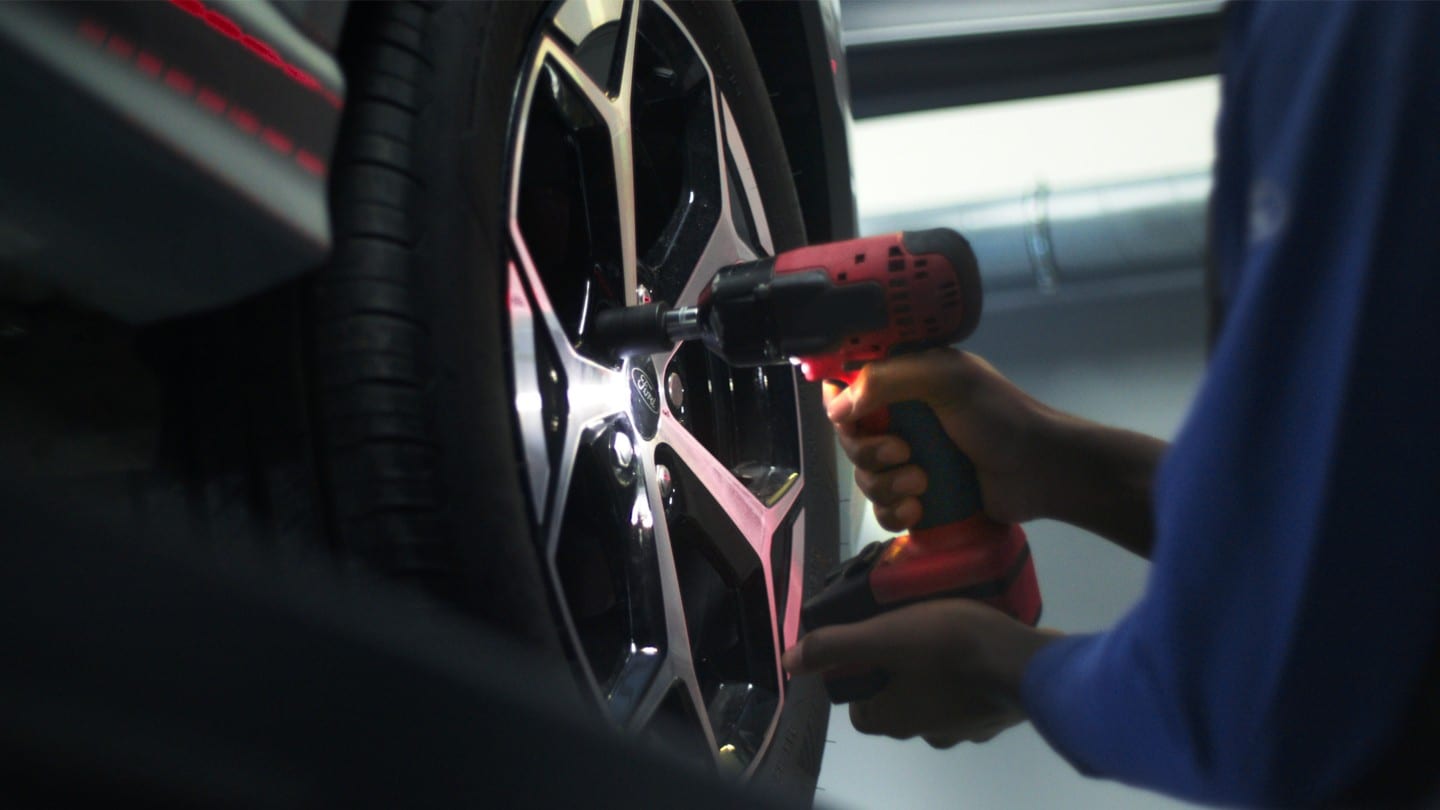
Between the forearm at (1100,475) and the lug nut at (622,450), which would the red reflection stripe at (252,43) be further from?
the forearm at (1100,475)

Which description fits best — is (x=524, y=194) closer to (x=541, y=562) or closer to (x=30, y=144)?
(x=541, y=562)

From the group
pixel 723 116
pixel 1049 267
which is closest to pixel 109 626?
pixel 723 116

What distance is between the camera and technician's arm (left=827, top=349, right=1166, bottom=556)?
1120 mm

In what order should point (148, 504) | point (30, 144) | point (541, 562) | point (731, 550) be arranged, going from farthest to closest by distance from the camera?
point (731, 550)
point (541, 562)
point (148, 504)
point (30, 144)

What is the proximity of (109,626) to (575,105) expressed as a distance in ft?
2.27

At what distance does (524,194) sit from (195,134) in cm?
39

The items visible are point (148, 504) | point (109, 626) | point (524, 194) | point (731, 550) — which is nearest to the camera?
point (109, 626)

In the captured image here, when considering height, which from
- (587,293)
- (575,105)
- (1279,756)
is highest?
(575,105)

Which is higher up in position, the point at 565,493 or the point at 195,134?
the point at 195,134

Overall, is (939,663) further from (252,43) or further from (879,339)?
(252,43)

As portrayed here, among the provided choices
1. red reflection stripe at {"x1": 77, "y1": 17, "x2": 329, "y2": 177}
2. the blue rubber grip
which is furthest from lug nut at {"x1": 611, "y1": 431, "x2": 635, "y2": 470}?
red reflection stripe at {"x1": 77, "y1": 17, "x2": 329, "y2": 177}

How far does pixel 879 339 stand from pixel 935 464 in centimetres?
20

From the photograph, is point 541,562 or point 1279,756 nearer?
point 1279,756

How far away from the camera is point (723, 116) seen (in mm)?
1280
